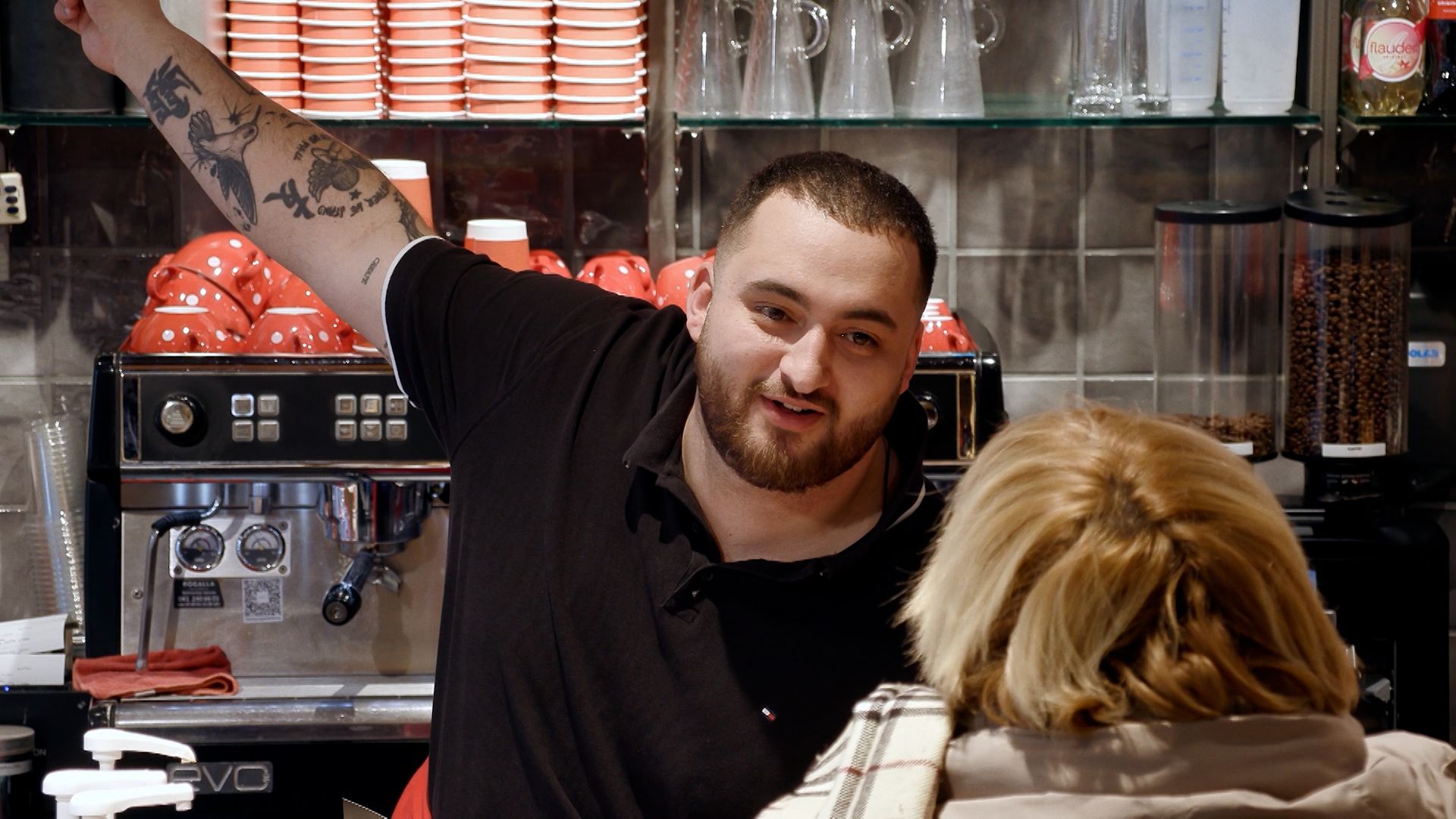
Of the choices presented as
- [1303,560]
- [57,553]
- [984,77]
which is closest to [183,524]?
[57,553]

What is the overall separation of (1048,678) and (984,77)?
2.03 m

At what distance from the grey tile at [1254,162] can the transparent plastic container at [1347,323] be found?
360 millimetres

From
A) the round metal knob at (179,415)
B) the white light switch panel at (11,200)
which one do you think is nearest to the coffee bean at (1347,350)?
the round metal knob at (179,415)

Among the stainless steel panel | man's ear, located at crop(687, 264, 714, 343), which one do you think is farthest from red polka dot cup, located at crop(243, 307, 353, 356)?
man's ear, located at crop(687, 264, 714, 343)

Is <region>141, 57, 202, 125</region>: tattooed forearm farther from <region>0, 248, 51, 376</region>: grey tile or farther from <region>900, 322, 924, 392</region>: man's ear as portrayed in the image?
<region>0, 248, 51, 376</region>: grey tile

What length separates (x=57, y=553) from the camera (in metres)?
2.88

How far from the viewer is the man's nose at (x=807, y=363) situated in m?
1.49

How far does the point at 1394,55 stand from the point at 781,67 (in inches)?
39.4

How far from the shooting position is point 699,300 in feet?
5.57

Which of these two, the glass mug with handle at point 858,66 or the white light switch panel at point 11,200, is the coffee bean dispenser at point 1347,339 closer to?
the glass mug with handle at point 858,66

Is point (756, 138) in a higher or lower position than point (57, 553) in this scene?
higher

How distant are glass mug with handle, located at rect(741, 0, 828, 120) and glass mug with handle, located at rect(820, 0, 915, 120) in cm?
3

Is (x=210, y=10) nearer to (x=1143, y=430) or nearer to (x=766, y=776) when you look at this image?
(x=766, y=776)

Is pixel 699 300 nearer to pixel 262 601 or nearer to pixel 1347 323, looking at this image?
pixel 262 601
